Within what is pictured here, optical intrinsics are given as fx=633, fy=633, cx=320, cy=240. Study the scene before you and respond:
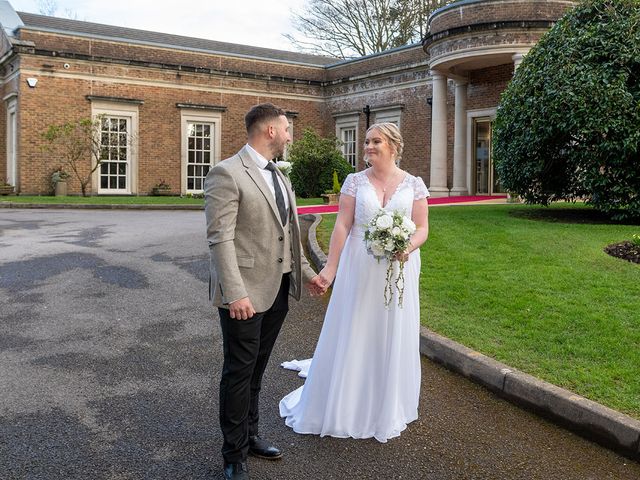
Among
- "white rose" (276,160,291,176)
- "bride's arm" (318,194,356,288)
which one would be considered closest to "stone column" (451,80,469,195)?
"bride's arm" (318,194,356,288)

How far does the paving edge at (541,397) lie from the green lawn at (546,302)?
5.2 inches

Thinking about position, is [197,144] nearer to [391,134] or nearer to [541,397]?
[391,134]

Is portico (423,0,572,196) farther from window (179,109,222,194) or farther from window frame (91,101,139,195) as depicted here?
window frame (91,101,139,195)

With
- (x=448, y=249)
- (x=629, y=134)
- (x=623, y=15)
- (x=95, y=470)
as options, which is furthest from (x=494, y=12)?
(x=95, y=470)

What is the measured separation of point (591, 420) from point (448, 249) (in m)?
5.53

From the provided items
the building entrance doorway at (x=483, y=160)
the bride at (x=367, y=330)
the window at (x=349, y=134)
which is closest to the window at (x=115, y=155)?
the window at (x=349, y=134)

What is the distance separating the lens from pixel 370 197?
4.06 m

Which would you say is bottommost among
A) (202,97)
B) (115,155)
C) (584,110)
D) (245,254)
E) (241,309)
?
(241,309)

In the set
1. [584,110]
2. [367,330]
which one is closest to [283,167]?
[367,330]

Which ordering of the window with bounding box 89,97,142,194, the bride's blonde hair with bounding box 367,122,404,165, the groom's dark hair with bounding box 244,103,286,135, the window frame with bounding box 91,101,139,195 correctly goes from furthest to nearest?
1. the window with bounding box 89,97,142,194
2. the window frame with bounding box 91,101,139,195
3. the bride's blonde hair with bounding box 367,122,404,165
4. the groom's dark hair with bounding box 244,103,286,135

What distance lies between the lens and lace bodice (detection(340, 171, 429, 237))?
4027 mm

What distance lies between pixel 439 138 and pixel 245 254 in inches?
744

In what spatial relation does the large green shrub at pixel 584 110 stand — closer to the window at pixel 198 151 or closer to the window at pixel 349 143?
the window at pixel 349 143

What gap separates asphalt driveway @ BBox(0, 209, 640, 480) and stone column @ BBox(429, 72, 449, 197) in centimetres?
1489
